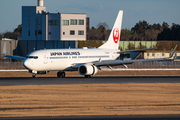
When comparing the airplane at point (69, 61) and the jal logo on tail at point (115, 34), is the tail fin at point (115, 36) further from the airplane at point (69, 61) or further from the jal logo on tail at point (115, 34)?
the airplane at point (69, 61)

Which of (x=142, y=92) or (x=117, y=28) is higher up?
(x=117, y=28)

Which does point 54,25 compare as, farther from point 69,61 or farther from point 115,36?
point 69,61

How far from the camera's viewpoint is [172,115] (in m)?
19.8

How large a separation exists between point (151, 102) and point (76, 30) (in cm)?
9293

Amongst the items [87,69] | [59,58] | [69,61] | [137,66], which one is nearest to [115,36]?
[137,66]

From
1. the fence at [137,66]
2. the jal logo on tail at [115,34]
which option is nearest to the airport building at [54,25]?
the fence at [137,66]

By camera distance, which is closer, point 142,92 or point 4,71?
point 142,92

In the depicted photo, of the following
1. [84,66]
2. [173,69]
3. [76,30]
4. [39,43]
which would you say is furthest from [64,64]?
[76,30]

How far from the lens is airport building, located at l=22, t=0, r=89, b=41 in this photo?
114 m

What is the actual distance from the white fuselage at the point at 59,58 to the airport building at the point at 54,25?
204 feet

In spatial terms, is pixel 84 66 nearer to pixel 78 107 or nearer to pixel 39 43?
pixel 78 107

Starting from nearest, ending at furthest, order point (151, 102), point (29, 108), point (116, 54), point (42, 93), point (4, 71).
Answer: point (29, 108), point (151, 102), point (42, 93), point (116, 54), point (4, 71)

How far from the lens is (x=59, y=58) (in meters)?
46.9

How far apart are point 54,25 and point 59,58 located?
69.2 metres
